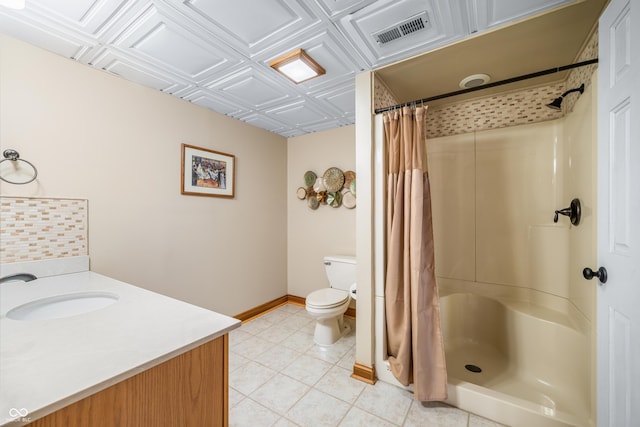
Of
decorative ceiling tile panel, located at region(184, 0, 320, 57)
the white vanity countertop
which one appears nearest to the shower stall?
decorative ceiling tile panel, located at region(184, 0, 320, 57)

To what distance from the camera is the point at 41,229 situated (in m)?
1.54

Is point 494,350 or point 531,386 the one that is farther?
point 494,350

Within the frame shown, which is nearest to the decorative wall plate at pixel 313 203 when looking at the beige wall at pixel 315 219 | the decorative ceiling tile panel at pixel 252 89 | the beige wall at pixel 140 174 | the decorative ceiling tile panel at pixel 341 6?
the beige wall at pixel 315 219

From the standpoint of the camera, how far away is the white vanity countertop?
518 millimetres

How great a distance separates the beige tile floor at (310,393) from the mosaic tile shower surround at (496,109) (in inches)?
78.9

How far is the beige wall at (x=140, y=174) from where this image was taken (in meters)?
1.53

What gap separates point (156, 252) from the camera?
2.08 m

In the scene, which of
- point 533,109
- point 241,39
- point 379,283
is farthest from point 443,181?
point 241,39

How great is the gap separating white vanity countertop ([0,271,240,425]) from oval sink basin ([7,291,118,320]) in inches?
1.6

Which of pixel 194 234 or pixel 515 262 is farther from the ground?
pixel 194 234

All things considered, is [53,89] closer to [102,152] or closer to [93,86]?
[93,86]

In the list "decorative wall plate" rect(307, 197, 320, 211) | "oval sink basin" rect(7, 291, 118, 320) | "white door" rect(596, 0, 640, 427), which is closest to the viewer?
"white door" rect(596, 0, 640, 427)

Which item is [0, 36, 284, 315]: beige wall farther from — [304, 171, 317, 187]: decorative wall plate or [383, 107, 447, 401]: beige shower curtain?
[383, 107, 447, 401]: beige shower curtain

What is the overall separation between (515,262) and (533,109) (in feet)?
4.07
